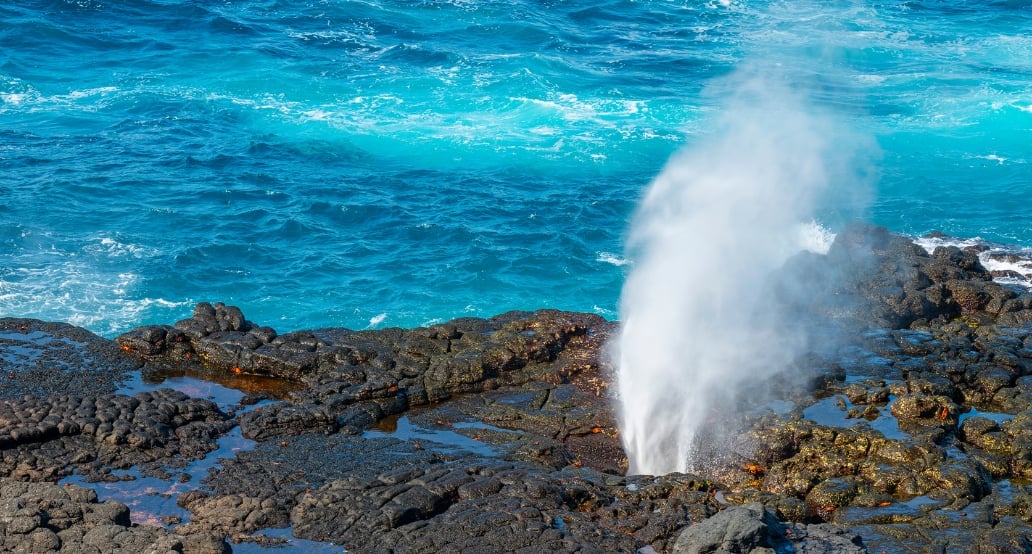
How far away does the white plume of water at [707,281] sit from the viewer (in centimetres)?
2314

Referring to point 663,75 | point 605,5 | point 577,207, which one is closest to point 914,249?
point 577,207

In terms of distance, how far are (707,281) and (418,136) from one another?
82.8 feet

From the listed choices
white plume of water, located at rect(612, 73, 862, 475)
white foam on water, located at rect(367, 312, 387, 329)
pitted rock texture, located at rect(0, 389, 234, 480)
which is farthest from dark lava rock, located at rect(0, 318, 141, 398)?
white plume of water, located at rect(612, 73, 862, 475)

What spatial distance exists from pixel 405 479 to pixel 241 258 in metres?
21.1

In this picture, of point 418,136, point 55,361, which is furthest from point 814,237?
point 55,361

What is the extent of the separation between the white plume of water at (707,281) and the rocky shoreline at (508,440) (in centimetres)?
72

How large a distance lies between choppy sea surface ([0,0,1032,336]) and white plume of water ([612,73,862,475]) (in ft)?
4.35

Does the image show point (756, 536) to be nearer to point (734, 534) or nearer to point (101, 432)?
point (734, 534)

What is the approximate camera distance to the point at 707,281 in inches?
1128

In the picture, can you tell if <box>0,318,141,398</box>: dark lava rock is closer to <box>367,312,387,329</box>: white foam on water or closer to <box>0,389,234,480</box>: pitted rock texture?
<box>0,389,234,480</box>: pitted rock texture

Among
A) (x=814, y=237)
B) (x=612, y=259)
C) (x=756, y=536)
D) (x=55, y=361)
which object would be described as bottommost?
(x=612, y=259)

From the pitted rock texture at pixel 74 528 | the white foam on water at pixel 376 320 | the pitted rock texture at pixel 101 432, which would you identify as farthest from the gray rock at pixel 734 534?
the white foam on water at pixel 376 320

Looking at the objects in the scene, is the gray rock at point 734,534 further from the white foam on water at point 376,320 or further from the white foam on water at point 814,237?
the white foam on water at point 814,237

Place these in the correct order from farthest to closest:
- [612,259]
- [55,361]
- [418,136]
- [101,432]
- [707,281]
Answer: [418,136]
[612,259]
[707,281]
[55,361]
[101,432]
